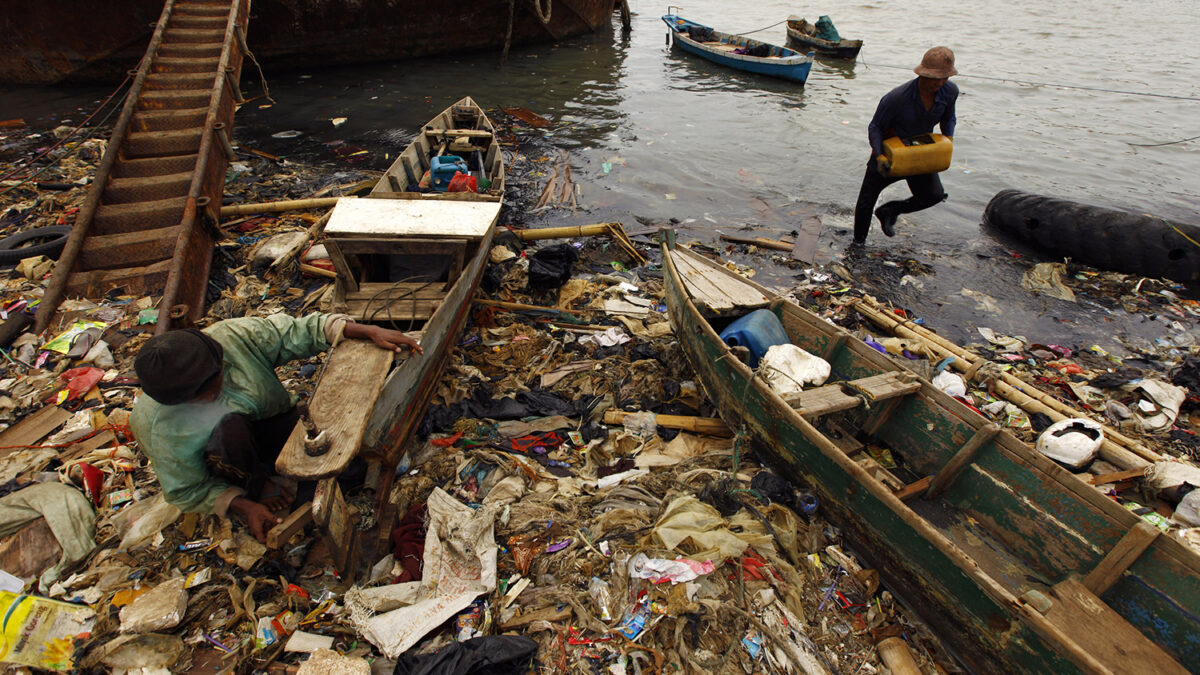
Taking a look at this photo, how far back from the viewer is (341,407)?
11.2 feet

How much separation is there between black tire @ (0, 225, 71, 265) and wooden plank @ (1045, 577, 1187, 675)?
438 inches

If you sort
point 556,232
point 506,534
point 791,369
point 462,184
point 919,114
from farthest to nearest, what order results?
point 556,232 → point 462,184 → point 919,114 → point 791,369 → point 506,534

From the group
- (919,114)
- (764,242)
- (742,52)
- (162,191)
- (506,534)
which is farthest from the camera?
(742,52)

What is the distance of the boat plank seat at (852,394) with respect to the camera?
4199mm

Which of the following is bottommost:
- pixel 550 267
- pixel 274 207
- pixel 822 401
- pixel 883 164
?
pixel 550 267

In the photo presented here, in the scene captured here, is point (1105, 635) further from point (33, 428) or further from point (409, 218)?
point (33, 428)

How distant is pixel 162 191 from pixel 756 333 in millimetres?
8368

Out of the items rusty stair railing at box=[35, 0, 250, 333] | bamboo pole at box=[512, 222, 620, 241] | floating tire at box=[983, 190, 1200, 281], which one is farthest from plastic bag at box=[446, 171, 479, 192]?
floating tire at box=[983, 190, 1200, 281]

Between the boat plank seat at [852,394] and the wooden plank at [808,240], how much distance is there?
17.8ft

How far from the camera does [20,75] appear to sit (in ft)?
47.4

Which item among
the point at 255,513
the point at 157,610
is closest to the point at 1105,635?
the point at 255,513

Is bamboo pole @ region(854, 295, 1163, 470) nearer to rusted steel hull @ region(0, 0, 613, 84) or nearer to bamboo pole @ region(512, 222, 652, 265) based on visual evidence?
bamboo pole @ region(512, 222, 652, 265)

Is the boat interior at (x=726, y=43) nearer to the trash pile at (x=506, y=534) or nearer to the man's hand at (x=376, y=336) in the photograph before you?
the trash pile at (x=506, y=534)

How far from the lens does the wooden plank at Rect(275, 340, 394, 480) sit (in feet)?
9.77
